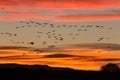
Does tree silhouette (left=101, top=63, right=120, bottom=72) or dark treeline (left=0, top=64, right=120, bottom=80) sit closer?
dark treeline (left=0, top=64, right=120, bottom=80)

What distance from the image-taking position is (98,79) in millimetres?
96188

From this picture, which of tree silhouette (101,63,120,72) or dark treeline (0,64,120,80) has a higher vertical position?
dark treeline (0,64,120,80)

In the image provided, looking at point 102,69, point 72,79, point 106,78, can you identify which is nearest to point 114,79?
point 106,78

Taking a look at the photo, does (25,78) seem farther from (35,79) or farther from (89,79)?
(89,79)

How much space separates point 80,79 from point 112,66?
37637 mm

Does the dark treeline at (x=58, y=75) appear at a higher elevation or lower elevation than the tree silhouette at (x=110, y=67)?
higher

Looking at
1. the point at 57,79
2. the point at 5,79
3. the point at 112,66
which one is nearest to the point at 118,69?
the point at 112,66

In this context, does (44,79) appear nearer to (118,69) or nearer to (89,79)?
(89,79)

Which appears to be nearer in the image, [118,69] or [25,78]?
[25,78]

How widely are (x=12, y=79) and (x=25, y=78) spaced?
559 centimetres

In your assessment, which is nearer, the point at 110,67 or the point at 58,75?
the point at 58,75

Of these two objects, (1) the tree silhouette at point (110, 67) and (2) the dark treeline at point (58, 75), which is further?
(1) the tree silhouette at point (110, 67)

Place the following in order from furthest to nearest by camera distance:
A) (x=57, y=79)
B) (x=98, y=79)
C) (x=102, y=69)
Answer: (x=102, y=69) < (x=57, y=79) < (x=98, y=79)

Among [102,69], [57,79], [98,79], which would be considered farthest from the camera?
[102,69]
